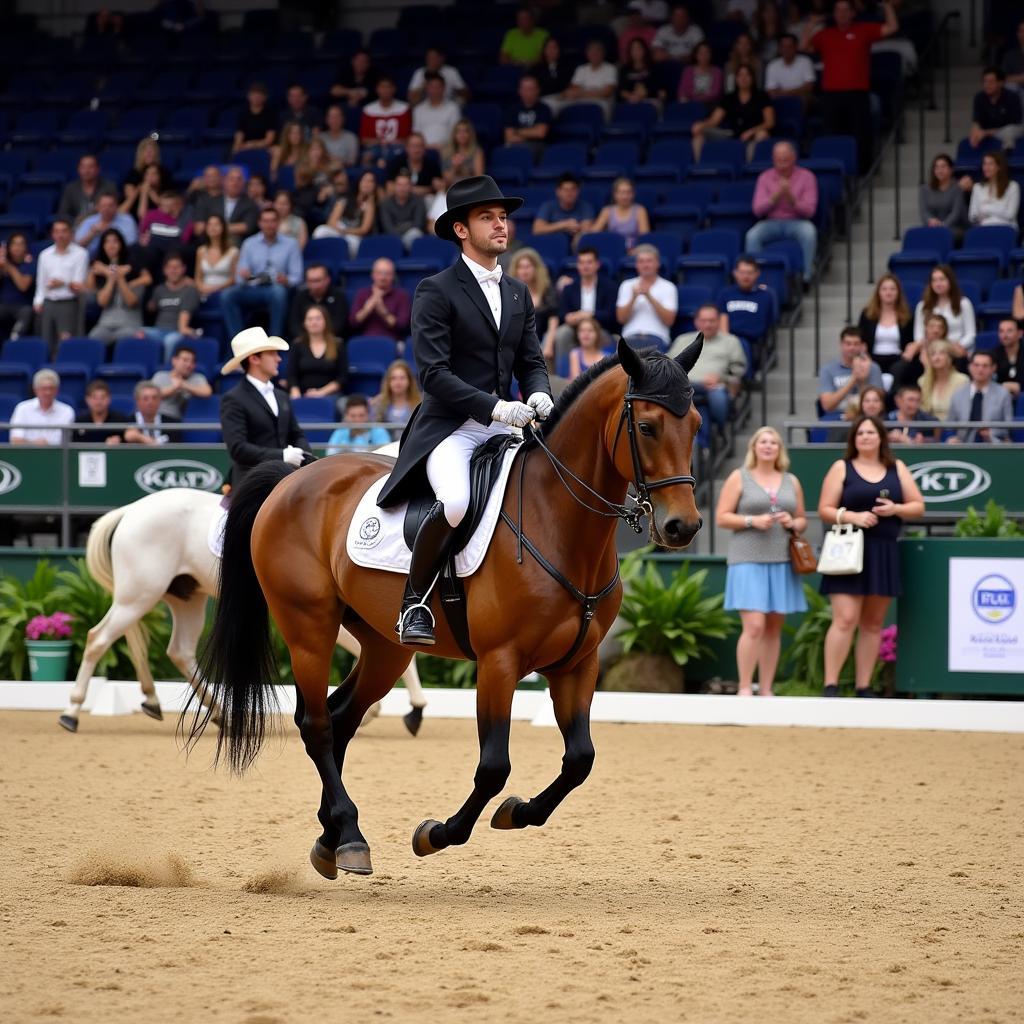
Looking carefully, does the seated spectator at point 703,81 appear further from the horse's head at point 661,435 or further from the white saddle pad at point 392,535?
the horse's head at point 661,435

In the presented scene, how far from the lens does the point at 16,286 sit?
64.0 feet

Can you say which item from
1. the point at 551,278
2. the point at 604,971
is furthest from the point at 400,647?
the point at 551,278

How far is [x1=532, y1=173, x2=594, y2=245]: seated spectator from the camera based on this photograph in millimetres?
17641

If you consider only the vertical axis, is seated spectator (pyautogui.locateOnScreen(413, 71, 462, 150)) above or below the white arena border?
above

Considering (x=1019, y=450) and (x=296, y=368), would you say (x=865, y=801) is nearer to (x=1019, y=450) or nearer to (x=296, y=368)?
(x=1019, y=450)

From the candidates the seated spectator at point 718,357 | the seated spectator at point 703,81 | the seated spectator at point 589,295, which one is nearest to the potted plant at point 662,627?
the seated spectator at point 718,357

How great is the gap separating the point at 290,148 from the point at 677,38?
501 centimetres

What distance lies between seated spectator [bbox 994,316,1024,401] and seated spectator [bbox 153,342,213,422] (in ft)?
24.7

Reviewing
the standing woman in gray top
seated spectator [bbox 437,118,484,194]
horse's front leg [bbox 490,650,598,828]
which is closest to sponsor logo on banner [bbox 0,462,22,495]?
seated spectator [bbox 437,118,484,194]

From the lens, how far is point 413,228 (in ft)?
60.3

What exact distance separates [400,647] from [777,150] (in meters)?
10.8

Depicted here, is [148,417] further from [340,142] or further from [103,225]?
[340,142]

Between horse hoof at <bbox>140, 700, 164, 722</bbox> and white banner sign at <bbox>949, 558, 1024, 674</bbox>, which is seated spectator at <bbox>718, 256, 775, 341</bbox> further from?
horse hoof at <bbox>140, 700, 164, 722</bbox>

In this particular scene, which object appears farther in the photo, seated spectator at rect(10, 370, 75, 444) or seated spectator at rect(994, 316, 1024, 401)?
seated spectator at rect(10, 370, 75, 444)
